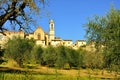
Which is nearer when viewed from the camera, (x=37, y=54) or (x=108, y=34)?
(x=108, y=34)

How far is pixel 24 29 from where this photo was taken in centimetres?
2389

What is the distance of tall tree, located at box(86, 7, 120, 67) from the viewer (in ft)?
111

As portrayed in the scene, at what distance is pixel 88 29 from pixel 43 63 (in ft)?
134

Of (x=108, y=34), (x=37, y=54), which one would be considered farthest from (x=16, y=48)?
(x=108, y=34)

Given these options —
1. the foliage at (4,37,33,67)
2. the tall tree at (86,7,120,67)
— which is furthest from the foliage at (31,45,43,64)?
the tall tree at (86,7,120,67)

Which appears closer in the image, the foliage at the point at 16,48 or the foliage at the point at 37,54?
the foliage at the point at 16,48

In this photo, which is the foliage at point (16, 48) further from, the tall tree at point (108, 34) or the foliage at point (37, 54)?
the tall tree at point (108, 34)

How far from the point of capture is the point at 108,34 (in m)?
35.0

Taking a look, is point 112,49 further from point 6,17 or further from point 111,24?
point 6,17

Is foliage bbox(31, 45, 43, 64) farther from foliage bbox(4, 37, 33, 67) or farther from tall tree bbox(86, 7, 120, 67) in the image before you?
tall tree bbox(86, 7, 120, 67)

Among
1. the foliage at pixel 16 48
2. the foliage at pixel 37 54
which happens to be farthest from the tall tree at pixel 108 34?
the foliage at pixel 37 54

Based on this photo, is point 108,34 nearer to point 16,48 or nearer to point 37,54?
point 16,48

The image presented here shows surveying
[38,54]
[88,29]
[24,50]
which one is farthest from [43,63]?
[88,29]

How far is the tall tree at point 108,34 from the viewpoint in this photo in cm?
3372
